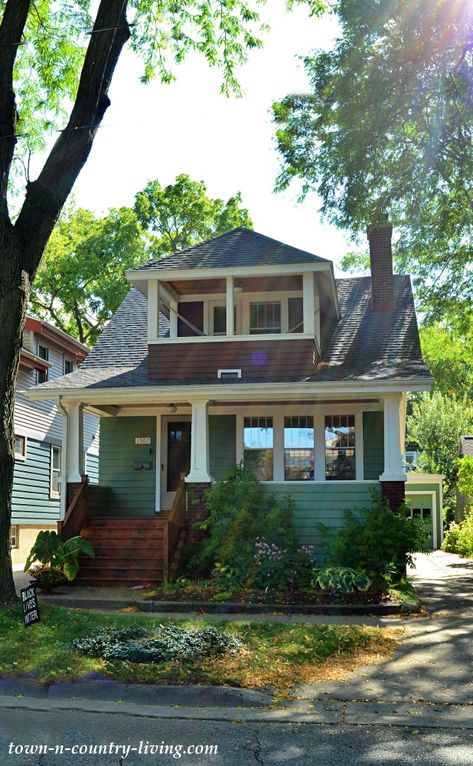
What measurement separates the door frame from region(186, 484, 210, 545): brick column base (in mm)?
2380

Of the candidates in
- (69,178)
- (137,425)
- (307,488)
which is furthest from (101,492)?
(69,178)

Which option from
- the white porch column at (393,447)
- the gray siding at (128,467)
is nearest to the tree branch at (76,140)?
the white porch column at (393,447)

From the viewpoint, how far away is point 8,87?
10.4 m

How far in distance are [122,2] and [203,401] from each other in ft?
22.3

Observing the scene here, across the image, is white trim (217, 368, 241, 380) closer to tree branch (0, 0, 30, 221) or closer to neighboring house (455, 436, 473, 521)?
tree branch (0, 0, 30, 221)

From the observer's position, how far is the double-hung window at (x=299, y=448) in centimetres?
1605

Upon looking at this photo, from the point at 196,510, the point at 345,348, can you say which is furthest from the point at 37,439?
the point at 345,348

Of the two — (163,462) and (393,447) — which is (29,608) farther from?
(163,462)

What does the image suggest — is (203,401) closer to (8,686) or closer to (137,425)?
(137,425)

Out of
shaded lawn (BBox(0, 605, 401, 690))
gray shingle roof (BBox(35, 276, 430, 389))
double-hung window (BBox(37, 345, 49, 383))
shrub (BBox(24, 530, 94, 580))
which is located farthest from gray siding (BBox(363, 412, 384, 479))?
double-hung window (BBox(37, 345, 49, 383))

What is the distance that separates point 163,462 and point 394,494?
5255mm

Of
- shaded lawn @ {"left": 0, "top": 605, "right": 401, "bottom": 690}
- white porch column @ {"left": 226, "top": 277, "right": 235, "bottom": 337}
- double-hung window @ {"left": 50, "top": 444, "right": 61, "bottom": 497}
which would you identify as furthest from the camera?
double-hung window @ {"left": 50, "top": 444, "right": 61, "bottom": 497}

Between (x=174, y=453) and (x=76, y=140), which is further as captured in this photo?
(x=174, y=453)

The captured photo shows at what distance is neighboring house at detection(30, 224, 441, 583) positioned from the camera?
1419 cm
